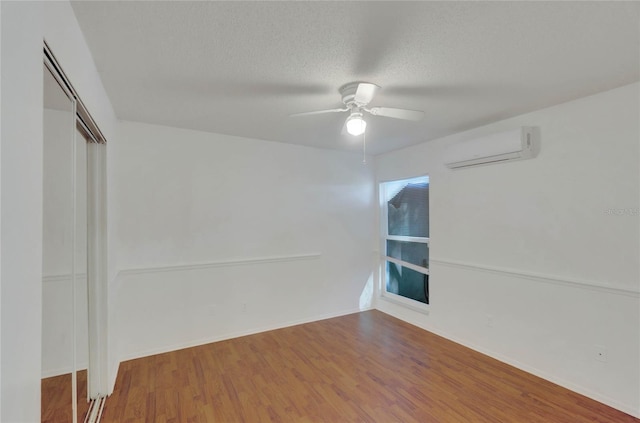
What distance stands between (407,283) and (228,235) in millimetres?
2601

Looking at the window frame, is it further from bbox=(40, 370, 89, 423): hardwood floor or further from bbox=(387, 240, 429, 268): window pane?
bbox=(40, 370, 89, 423): hardwood floor

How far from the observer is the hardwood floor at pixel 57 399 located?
3.77ft

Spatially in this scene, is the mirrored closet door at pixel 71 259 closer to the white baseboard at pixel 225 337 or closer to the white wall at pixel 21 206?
the white wall at pixel 21 206

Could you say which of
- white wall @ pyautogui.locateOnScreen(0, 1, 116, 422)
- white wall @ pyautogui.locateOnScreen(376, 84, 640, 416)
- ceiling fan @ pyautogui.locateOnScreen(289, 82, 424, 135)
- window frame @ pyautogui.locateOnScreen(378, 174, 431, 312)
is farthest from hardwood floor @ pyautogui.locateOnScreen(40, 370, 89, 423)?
window frame @ pyautogui.locateOnScreen(378, 174, 431, 312)

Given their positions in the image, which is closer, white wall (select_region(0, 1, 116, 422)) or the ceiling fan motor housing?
white wall (select_region(0, 1, 116, 422))

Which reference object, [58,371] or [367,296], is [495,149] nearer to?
[367,296]

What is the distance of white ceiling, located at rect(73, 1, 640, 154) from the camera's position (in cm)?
139

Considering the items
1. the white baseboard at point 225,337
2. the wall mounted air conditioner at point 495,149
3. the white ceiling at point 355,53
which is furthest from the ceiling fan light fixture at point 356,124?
the white baseboard at point 225,337

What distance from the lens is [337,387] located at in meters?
2.53

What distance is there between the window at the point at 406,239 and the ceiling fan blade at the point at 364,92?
2.12 metres

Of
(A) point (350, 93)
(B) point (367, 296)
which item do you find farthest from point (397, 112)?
(B) point (367, 296)

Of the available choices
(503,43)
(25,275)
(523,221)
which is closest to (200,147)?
(25,275)

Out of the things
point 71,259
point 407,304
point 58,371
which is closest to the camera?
point 58,371

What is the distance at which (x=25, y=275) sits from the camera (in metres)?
0.85
